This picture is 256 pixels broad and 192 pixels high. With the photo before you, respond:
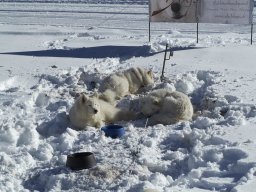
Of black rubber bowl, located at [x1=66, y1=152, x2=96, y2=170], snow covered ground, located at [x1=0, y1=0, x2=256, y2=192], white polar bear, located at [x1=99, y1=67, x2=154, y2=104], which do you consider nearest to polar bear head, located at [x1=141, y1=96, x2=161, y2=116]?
snow covered ground, located at [x1=0, y1=0, x2=256, y2=192]

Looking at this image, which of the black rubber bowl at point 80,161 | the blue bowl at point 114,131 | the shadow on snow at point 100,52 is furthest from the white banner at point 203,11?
the black rubber bowl at point 80,161

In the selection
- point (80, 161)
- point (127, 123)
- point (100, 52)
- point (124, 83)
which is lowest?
point (100, 52)

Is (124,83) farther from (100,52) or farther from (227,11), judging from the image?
(227,11)

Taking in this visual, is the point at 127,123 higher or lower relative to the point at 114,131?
lower

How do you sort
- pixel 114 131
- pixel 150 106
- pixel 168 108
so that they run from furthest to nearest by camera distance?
pixel 150 106
pixel 168 108
pixel 114 131

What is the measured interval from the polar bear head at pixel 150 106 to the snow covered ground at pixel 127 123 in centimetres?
43

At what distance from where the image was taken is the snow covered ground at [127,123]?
20.8ft

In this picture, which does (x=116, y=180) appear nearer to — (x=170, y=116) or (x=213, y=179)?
(x=213, y=179)

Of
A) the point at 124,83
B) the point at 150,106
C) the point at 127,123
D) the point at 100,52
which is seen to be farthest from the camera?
the point at 100,52

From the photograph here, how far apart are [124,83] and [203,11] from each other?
6.69 metres

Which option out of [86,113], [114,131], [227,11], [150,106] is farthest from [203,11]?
[114,131]

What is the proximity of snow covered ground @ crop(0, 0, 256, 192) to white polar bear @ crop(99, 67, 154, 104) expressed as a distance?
37cm

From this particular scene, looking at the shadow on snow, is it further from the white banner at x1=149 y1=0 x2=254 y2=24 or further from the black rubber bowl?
the black rubber bowl

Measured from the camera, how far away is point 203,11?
16.7 meters
